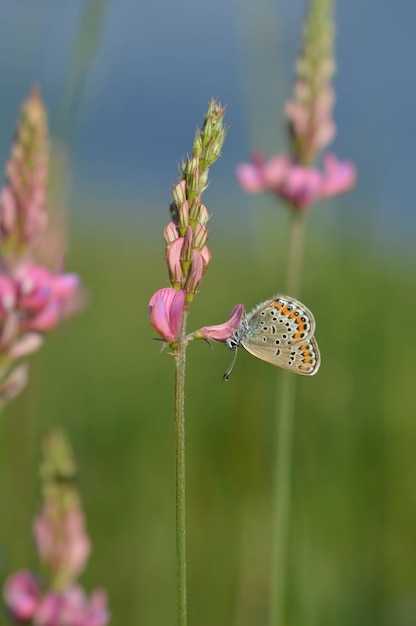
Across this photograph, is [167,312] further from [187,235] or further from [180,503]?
[180,503]

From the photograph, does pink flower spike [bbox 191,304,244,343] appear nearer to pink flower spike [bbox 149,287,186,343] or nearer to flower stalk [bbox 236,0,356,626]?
pink flower spike [bbox 149,287,186,343]

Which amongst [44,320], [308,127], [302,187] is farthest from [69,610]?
[308,127]

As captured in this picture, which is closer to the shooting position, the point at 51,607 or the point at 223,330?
the point at 223,330

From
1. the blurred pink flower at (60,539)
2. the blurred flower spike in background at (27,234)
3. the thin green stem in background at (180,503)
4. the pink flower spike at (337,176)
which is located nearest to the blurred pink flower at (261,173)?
the pink flower spike at (337,176)

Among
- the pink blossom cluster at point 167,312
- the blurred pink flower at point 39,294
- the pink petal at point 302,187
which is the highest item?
the pink petal at point 302,187

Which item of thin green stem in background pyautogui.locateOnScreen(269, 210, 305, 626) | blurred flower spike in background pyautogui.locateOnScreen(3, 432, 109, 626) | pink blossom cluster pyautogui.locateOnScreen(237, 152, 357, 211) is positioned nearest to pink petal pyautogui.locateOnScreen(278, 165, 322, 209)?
pink blossom cluster pyautogui.locateOnScreen(237, 152, 357, 211)

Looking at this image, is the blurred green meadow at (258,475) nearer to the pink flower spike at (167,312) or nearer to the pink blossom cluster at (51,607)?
the pink blossom cluster at (51,607)
